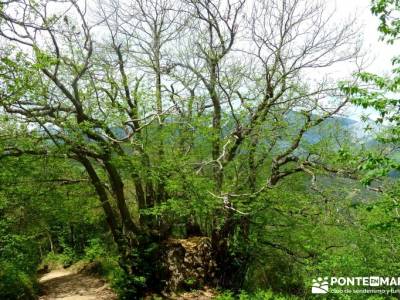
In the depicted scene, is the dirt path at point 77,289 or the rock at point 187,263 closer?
the rock at point 187,263

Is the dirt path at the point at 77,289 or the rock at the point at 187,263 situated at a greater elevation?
the rock at the point at 187,263

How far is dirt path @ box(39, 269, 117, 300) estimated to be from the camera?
15.0 m

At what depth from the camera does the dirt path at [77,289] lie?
15011 millimetres

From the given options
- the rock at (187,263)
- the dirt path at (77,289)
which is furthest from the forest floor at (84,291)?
the rock at (187,263)

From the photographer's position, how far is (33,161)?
Answer: 12.3m

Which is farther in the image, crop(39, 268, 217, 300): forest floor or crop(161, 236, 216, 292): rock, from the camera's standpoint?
crop(161, 236, 216, 292): rock

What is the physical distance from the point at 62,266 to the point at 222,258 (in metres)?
14.3

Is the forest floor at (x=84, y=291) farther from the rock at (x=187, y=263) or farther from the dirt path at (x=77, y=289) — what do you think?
the rock at (x=187, y=263)

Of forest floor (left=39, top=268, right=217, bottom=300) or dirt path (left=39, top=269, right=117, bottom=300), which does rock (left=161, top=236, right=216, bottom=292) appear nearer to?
forest floor (left=39, top=268, right=217, bottom=300)

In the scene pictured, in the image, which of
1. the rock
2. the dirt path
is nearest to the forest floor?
the dirt path

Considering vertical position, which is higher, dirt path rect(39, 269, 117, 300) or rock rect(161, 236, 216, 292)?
rock rect(161, 236, 216, 292)

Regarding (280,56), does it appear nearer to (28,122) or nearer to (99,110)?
(99,110)

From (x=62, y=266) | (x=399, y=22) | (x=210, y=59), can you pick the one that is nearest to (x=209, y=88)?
(x=210, y=59)

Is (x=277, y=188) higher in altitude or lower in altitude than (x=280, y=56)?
lower
